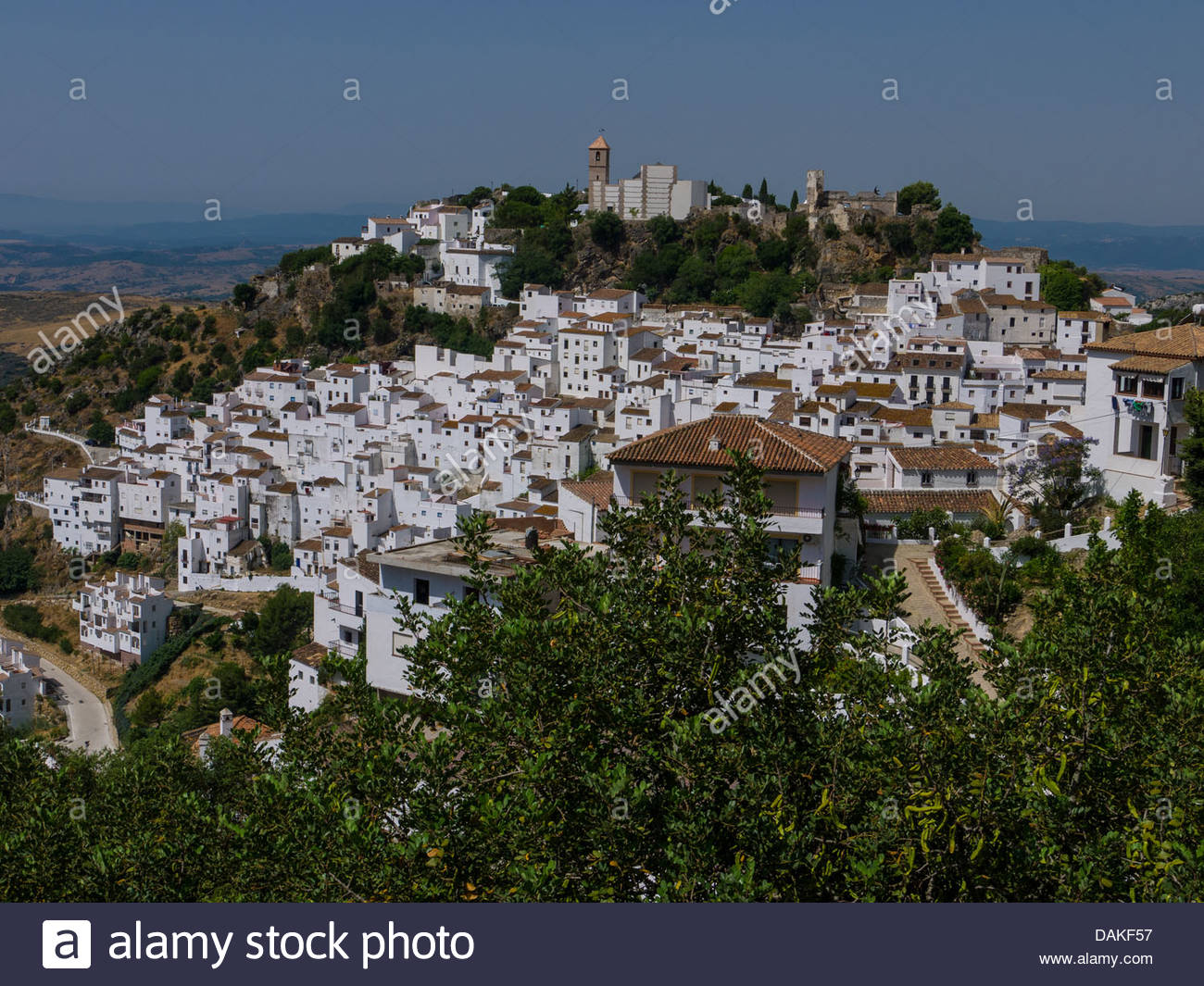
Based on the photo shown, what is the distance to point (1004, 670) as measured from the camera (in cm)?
673

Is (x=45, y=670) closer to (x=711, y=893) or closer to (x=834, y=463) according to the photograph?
(x=834, y=463)

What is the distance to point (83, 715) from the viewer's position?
32062 mm

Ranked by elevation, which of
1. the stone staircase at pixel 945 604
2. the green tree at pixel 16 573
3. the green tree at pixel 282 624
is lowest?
the green tree at pixel 16 573

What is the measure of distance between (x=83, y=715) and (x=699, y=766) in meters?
29.8

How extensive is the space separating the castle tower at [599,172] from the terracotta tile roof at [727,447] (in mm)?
46096

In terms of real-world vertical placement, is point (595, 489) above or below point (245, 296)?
below

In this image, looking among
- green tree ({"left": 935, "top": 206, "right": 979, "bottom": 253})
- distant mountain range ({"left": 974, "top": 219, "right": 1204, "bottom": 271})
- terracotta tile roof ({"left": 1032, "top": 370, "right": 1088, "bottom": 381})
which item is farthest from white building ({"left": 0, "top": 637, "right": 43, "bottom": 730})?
distant mountain range ({"left": 974, "top": 219, "right": 1204, "bottom": 271})

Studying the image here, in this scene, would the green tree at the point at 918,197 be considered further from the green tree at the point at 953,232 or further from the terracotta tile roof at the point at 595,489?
the terracotta tile roof at the point at 595,489

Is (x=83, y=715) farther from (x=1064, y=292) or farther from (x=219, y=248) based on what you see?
(x=219, y=248)

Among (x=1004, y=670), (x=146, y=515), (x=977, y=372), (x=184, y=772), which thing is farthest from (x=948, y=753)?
(x=146, y=515)

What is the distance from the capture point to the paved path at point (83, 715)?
2969cm

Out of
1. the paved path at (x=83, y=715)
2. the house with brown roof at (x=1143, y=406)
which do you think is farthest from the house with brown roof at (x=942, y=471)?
the paved path at (x=83, y=715)

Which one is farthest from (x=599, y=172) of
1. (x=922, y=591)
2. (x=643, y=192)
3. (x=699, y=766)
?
(x=699, y=766)

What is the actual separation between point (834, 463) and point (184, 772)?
7.65 metres
